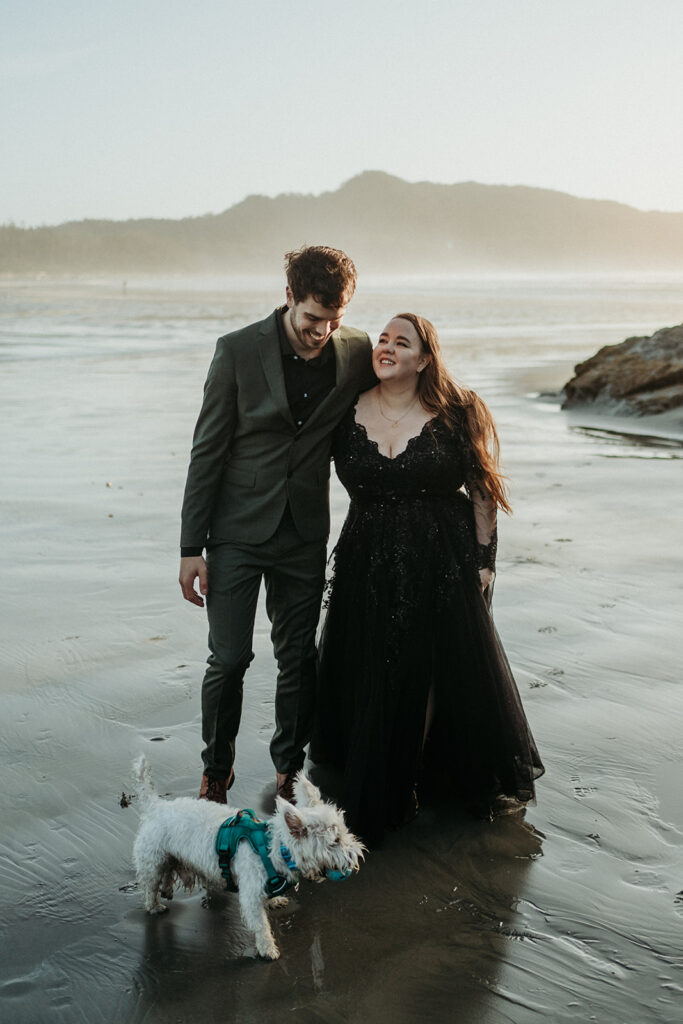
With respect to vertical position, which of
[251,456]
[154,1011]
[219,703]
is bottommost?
[154,1011]

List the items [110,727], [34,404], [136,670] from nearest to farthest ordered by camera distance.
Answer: [110,727] < [136,670] < [34,404]

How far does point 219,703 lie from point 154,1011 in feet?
3.70

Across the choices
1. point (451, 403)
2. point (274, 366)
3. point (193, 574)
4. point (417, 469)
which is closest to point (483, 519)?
point (417, 469)

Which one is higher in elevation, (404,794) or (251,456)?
(251,456)

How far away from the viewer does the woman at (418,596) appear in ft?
12.5

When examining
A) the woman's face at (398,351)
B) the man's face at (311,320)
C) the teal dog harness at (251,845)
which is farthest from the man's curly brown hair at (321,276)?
the teal dog harness at (251,845)

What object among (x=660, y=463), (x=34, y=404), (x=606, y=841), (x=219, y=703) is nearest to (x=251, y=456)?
(x=219, y=703)

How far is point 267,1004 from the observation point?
2.94m

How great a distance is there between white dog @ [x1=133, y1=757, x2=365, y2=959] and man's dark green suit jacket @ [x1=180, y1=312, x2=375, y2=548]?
941mm

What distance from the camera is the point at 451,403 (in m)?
3.90

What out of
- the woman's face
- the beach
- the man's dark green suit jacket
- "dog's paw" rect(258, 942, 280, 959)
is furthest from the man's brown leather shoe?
the woman's face

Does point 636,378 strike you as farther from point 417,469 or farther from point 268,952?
point 268,952

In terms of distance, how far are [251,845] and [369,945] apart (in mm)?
545

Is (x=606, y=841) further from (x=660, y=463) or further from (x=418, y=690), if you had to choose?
(x=660, y=463)
